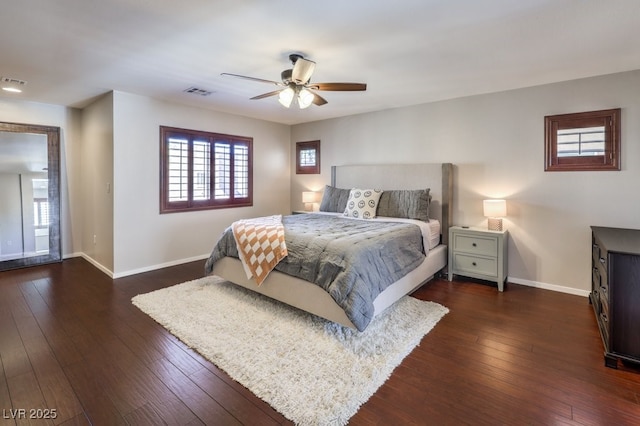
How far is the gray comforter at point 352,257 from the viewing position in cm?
250

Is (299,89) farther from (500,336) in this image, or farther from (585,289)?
(585,289)

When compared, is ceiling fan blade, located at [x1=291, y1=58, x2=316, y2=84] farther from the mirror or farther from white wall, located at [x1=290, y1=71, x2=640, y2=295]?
the mirror

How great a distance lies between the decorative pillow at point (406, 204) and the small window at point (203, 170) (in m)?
2.64

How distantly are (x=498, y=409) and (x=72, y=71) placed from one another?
485 cm

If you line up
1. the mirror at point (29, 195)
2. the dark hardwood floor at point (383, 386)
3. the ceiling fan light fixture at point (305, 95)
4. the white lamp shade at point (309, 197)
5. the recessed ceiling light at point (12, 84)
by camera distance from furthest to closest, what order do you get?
the white lamp shade at point (309, 197), the mirror at point (29, 195), the recessed ceiling light at point (12, 84), the ceiling fan light fixture at point (305, 95), the dark hardwood floor at point (383, 386)

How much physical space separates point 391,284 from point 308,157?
3.85m

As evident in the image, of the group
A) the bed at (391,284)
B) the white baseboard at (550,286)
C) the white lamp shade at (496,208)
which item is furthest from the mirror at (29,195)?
the white baseboard at (550,286)

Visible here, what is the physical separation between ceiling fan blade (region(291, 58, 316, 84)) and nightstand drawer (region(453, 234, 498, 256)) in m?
2.75

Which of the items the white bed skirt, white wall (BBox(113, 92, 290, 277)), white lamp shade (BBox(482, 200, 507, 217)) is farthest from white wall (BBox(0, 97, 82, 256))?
white lamp shade (BBox(482, 200, 507, 217))

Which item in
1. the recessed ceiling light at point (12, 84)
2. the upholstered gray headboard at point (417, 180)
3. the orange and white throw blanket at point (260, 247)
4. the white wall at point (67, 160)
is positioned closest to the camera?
the orange and white throw blanket at point (260, 247)

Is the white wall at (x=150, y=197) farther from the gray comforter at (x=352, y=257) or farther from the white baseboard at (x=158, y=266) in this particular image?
the gray comforter at (x=352, y=257)

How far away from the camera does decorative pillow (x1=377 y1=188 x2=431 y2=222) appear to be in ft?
14.0

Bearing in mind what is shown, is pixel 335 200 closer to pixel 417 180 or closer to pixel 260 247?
pixel 417 180

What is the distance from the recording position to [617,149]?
334cm
